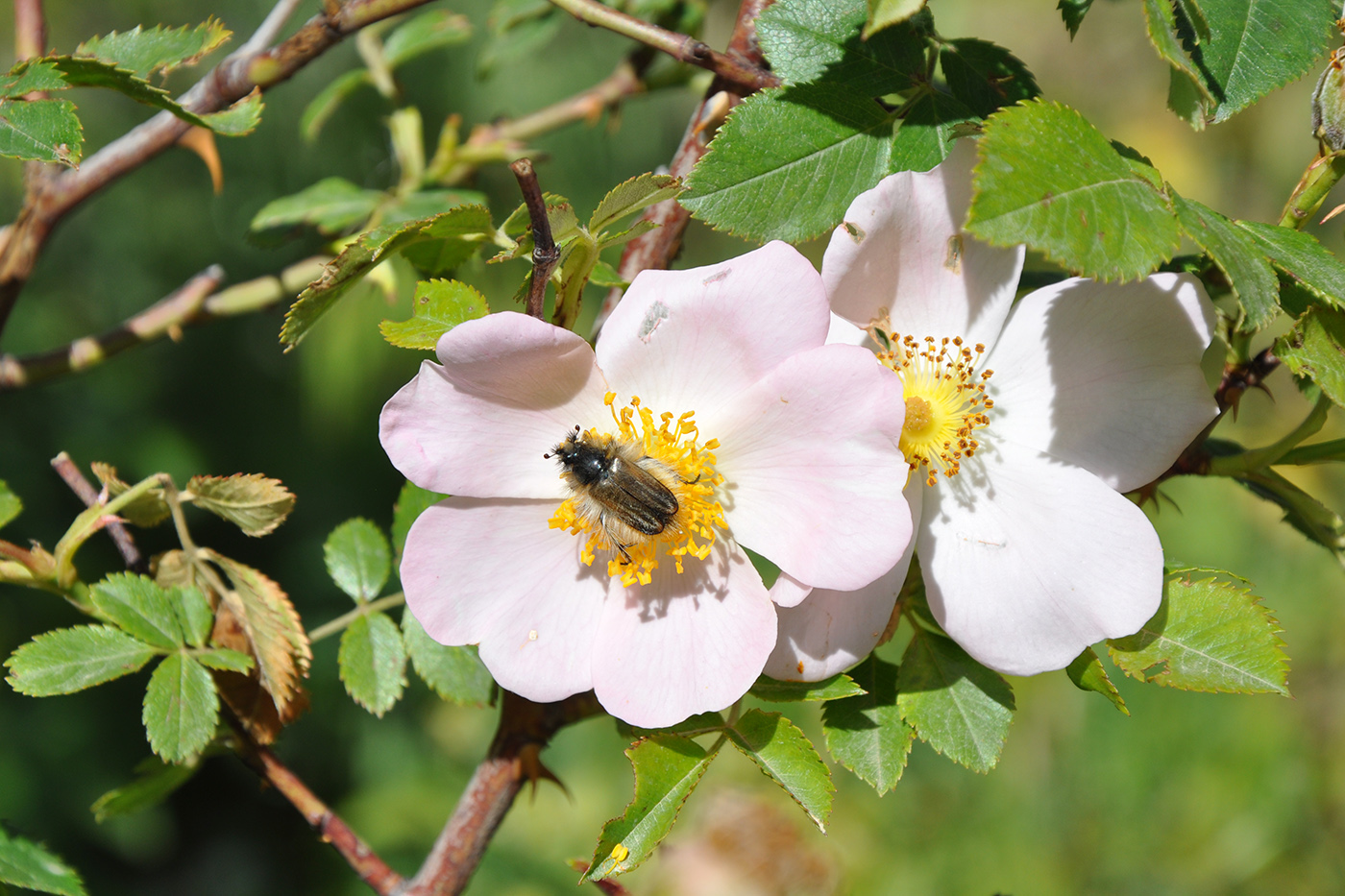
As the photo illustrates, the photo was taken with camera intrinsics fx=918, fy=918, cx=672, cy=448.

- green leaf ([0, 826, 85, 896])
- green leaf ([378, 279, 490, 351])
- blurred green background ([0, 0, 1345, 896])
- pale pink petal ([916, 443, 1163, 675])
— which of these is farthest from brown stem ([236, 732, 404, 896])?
blurred green background ([0, 0, 1345, 896])

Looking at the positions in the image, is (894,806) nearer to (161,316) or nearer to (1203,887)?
(1203,887)

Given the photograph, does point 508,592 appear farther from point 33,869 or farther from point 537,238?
point 33,869

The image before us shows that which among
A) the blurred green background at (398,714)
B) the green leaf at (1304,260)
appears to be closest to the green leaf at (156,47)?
the green leaf at (1304,260)

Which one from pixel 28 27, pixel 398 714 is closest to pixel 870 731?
pixel 28 27

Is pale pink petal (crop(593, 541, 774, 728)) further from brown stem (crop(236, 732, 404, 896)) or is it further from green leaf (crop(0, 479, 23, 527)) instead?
green leaf (crop(0, 479, 23, 527))

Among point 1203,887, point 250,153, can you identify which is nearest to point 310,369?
point 250,153

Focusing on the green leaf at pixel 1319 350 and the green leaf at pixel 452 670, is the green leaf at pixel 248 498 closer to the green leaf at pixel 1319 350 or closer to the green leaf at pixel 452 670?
the green leaf at pixel 452 670
